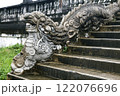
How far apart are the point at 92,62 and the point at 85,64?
17 cm

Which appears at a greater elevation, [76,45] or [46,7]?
[46,7]

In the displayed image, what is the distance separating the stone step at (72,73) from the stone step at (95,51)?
0.52m

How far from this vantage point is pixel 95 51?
385 centimetres

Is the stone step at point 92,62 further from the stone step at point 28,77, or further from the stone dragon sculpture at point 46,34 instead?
the stone step at point 28,77

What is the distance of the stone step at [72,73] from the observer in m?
2.97

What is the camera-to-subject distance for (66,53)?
425cm

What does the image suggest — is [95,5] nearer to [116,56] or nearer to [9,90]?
[116,56]

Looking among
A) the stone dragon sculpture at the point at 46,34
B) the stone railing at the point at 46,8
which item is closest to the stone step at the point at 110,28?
the stone dragon sculpture at the point at 46,34

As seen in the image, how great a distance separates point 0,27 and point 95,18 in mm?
5223

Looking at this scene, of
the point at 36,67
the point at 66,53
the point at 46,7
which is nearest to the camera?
the point at 36,67

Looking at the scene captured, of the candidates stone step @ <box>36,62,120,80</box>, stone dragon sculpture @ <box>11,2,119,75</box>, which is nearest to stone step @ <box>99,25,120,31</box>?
stone dragon sculpture @ <box>11,2,119,75</box>

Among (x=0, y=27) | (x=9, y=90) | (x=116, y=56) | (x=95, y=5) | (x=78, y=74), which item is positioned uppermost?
(x=95, y=5)

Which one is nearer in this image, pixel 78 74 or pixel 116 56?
pixel 78 74

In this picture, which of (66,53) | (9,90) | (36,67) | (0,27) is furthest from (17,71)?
(0,27)
